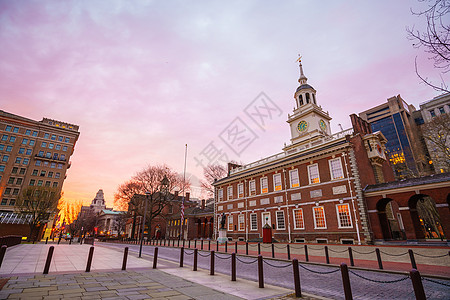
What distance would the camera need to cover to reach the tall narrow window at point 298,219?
81.7 feet

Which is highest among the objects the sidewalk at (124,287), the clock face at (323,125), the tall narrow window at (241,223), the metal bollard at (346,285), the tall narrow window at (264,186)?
the clock face at (323,125)

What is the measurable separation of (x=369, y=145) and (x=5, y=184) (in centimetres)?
7752

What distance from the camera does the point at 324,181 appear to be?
2400cm

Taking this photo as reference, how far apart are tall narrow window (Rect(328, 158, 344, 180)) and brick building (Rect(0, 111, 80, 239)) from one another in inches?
2384

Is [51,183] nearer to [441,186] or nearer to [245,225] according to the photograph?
[245,225]

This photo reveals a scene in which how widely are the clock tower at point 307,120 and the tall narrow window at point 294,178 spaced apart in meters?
8.57

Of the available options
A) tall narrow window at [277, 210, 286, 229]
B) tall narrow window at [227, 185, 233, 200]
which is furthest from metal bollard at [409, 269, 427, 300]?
tall narrow window at [227, 185, 233, 200]

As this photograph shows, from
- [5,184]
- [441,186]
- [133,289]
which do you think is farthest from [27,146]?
[441,186]

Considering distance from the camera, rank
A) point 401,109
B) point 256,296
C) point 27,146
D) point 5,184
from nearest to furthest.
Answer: point 256,296, point 5,184, point 27,146, point 401,109

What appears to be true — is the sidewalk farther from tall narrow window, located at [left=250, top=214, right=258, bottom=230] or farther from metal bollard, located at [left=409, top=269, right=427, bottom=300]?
tall narrow window, located at [left=250, top=214, right=258, bottom=230]

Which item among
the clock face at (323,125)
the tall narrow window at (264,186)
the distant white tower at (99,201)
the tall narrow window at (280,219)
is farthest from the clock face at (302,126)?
the distant white tower at (99,201)

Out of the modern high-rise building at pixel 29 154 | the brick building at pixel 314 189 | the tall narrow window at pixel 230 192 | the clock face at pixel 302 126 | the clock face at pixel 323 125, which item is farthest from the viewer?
the modern high-rise building at pixel 29 154

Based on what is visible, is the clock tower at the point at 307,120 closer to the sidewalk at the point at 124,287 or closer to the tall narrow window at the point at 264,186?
the tall narrow window at the point at 264,186

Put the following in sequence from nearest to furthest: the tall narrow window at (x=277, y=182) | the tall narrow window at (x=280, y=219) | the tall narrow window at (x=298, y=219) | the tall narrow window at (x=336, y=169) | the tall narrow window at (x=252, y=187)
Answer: the tall narrow window at (x=336, y=169) → the tall narrow window at (x=298, y=219) → the tall narrow window at (x=280, y=219) → the tall narrow window at (x=277, y=182) → the tall narrow window at (x=252, y=187)
